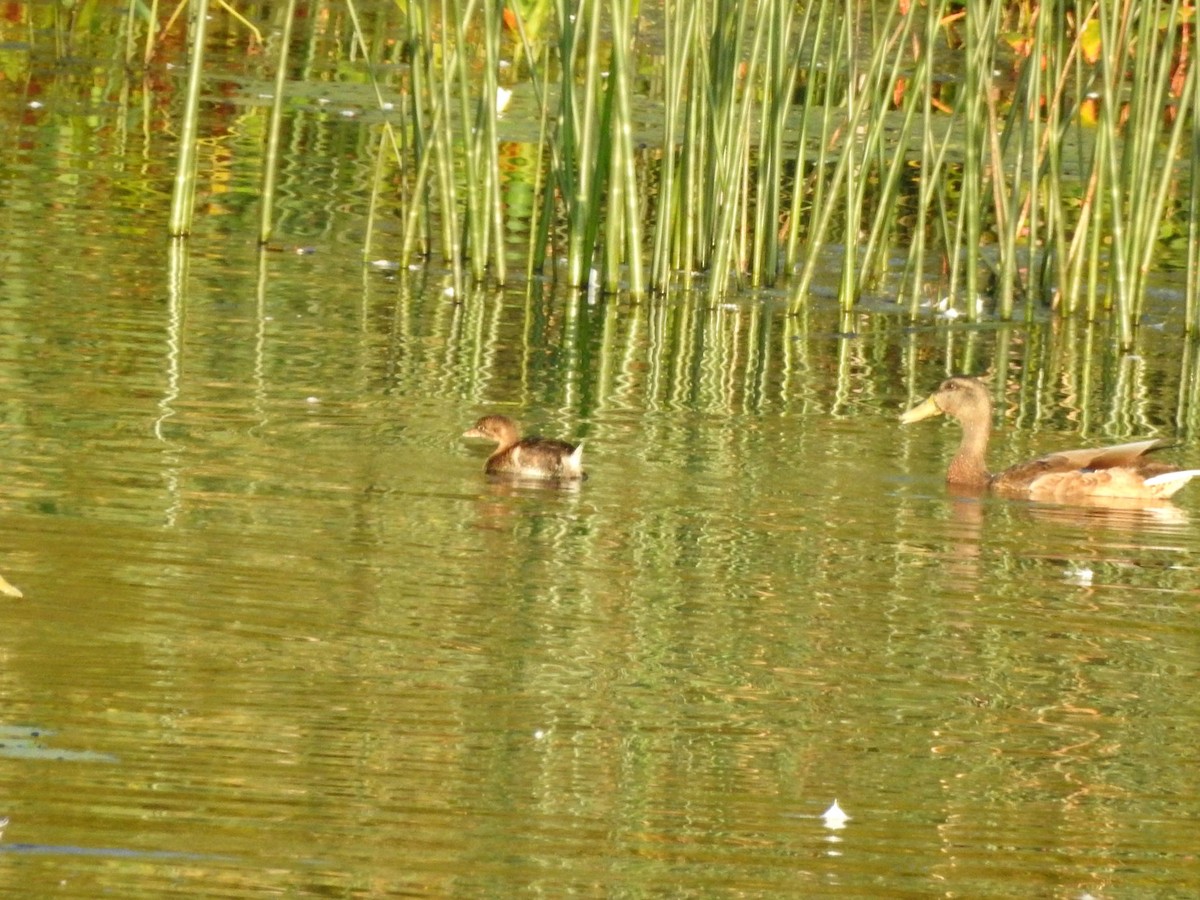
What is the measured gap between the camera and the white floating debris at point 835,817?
4.47 meters

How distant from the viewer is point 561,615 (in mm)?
5938

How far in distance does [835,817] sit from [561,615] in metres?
1.54

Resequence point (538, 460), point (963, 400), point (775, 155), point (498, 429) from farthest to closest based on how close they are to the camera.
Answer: point (775, 155), point (963, 400), point (498, 429), point (538, 460)

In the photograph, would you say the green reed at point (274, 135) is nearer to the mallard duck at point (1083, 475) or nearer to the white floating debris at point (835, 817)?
the mallard duck at point (1083, 475)

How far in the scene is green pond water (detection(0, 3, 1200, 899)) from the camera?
14.1 ft

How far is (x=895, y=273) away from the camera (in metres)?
13.2

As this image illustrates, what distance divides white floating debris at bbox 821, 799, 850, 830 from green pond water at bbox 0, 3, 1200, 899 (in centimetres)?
2

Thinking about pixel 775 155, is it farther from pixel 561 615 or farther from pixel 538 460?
pixel 561 615

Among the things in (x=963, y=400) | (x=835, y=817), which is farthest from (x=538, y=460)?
(x=835, y=817)

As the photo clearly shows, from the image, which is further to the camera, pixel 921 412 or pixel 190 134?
pixel 190 134

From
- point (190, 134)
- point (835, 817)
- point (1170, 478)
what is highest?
point (190, 134)

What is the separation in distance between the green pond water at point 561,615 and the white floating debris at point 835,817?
0.05 feet

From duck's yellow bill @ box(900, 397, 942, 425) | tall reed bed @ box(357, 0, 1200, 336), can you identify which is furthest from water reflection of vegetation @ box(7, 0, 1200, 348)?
duck's yellow bill @ box(900, 397, 942, 425)

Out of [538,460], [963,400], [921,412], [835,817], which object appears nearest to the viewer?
[835,817]
